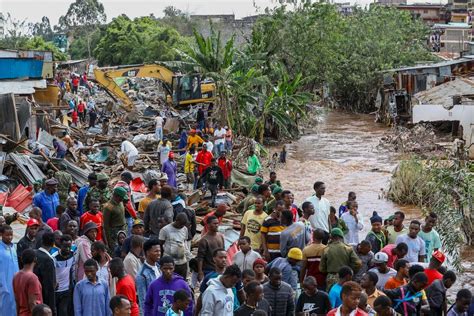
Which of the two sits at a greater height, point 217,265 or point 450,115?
point 217,265

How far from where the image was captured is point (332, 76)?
3784cm

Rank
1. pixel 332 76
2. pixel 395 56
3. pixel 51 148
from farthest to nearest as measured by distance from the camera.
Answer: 1. pixel 395 56
2. pixel 332 76
3. pixel 51 148

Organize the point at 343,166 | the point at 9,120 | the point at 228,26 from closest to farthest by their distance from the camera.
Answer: the point at 9,120
the point at 343,166
the point at 228,26

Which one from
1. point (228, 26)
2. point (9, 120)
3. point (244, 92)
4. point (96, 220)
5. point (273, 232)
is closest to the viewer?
point (273, 232)

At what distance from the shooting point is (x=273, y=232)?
32.0 ft

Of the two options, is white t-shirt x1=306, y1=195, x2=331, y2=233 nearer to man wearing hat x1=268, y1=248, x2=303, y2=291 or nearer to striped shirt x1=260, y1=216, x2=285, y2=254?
Answer: striped shirt x1=260, y1=216, x2=285, y2=254

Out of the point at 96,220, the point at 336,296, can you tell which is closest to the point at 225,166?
the point at 96,220

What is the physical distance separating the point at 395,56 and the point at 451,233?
98.9 feet

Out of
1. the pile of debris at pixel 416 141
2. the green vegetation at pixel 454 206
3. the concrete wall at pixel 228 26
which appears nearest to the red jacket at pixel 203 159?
the green vegetation at pixel 454 206

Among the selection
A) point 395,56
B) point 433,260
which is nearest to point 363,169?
point 433,260

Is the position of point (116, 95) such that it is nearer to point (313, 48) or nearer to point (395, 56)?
point (313, 48)

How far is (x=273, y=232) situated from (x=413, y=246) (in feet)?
5.43

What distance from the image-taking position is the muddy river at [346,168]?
18578mm

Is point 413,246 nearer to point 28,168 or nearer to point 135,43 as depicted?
point 28,168
